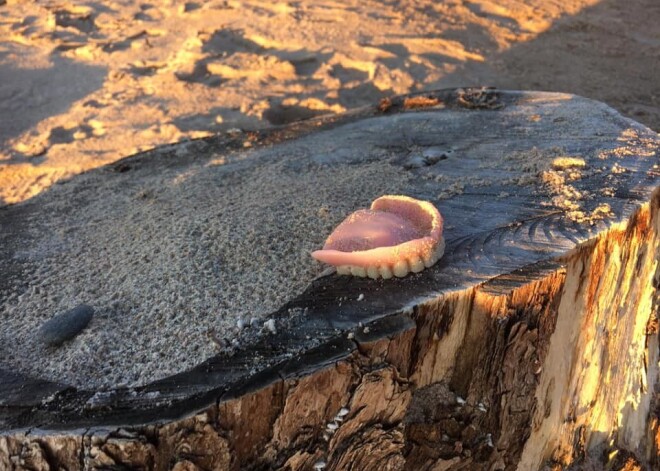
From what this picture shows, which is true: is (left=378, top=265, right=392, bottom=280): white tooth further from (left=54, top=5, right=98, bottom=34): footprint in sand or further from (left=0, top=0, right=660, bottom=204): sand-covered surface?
(left=54, top=5, right=98, bottom=34): footprint in sand

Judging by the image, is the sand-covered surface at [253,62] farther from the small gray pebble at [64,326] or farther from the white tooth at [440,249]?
the white tooth at [440,249]

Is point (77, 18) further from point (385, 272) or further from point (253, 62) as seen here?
point (385, 272)

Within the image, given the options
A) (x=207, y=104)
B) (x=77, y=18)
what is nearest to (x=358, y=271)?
(x=207, y=104)

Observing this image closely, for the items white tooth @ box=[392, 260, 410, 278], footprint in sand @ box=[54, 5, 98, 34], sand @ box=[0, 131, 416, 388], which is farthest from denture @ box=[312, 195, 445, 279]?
footprint in sand @ box=[54, 5, 98, 34]

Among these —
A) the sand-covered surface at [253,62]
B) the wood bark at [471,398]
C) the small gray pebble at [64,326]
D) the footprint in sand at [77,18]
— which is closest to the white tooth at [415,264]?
the wood bark at [471,398]

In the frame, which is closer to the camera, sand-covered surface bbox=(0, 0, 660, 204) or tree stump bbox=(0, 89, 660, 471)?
tree stump bbox=(0, 89, 660, 471)

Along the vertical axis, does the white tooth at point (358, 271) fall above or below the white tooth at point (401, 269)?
below
